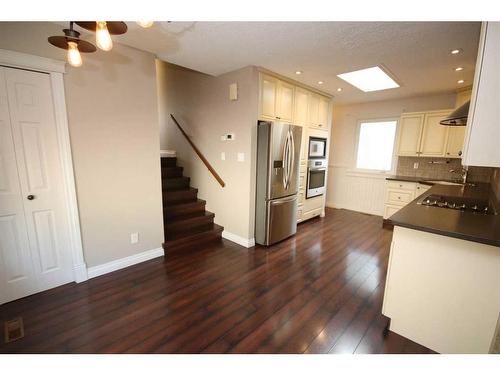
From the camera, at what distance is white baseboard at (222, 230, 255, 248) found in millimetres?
3301

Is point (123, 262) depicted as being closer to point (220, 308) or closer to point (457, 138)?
point (220, 308)

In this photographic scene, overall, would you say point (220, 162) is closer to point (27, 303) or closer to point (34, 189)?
point (34, 189)

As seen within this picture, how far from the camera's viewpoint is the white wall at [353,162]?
4.75 meters

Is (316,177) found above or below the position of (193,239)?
above

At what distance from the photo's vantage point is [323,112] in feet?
14.0

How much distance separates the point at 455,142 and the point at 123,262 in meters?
5.40

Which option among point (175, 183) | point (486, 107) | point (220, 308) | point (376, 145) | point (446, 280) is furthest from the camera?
point (376, 145)

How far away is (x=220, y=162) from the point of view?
3.54 m

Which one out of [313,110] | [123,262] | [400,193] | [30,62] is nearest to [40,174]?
[30,62]

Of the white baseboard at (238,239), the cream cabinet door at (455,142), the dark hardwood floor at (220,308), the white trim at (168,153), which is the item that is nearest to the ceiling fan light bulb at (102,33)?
the dark hardwood floor at (220,308)

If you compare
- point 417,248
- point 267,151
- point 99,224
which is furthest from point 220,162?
point 417,248

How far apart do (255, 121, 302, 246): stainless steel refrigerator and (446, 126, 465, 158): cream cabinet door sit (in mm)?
2717

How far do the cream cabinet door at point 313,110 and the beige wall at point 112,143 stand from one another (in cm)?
256

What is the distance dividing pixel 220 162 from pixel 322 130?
2184 mm
